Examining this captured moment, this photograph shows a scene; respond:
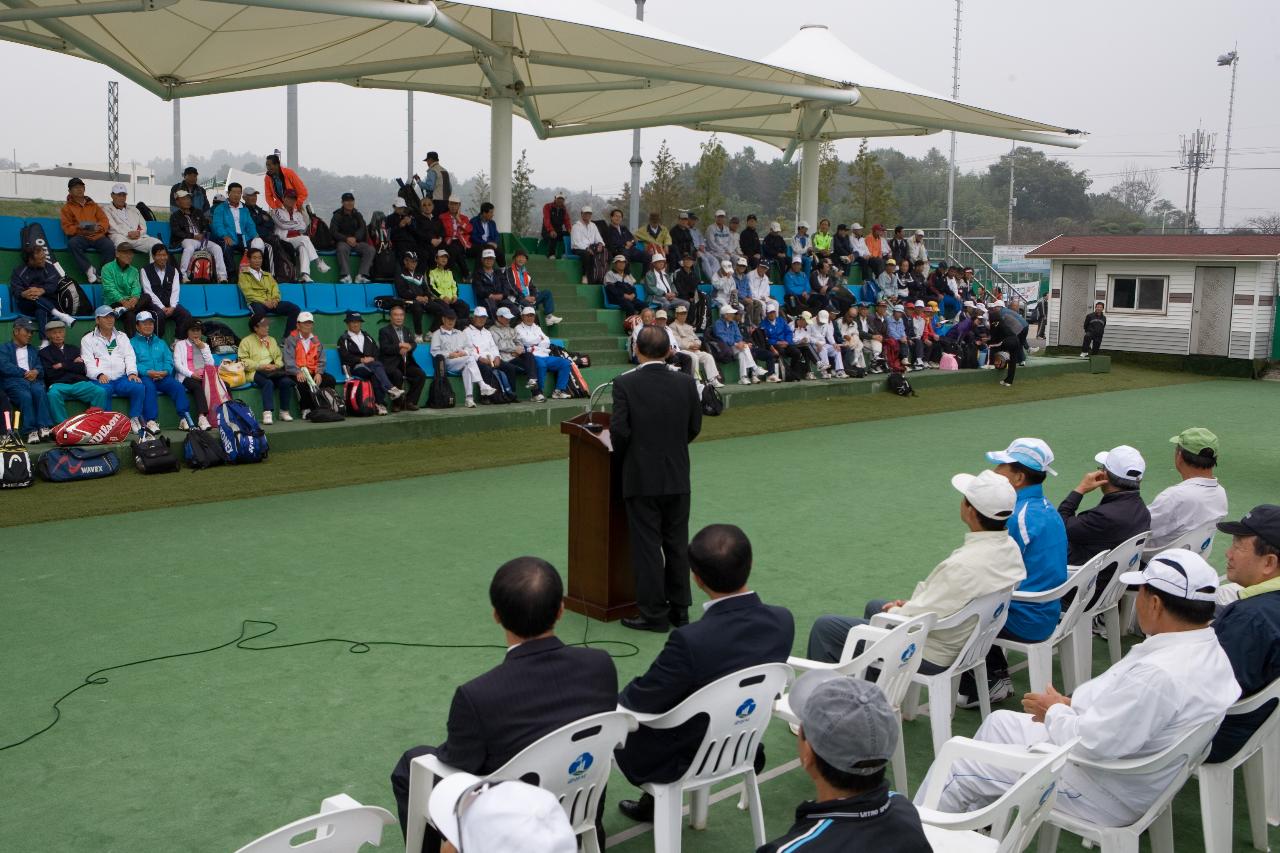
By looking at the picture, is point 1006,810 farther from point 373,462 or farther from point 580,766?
point 373,462

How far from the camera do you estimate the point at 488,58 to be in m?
14.3

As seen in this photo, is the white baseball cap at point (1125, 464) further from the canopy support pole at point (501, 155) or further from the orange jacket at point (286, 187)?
the canopy support pole at point (501, 155)

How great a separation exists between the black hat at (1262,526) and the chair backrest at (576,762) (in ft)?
7.43

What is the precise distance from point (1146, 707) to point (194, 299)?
1055 centimetres

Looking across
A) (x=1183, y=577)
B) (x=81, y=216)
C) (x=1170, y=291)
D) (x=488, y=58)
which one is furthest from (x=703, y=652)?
(x=1170, y=291)

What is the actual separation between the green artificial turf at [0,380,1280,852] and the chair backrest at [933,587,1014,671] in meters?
0.46

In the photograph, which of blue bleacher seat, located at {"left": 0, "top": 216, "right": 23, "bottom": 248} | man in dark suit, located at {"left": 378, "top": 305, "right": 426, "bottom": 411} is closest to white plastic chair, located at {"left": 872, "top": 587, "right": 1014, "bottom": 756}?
man in dark suit, located at {"left": 378, "top": 305, "right": 426, "bottom": 411}

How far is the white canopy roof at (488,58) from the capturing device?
1133 cm

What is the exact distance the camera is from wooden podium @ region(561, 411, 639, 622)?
5574 millimetres

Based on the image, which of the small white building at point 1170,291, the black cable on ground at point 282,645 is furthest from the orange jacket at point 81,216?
the small white building at point 1170,291

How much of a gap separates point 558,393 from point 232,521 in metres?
5.91

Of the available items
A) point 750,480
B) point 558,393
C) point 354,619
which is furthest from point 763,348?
point 354,619

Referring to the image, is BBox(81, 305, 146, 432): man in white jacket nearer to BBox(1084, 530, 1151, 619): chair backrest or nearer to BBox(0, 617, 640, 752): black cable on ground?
BBox(0, 617, 640, 752): black cable on ground

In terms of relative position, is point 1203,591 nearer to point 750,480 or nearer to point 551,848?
point 551,848
